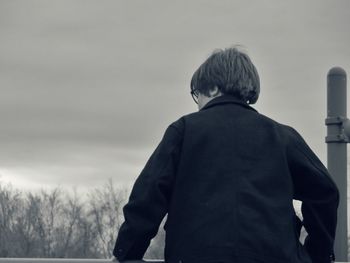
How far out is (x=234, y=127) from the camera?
316 centimetres

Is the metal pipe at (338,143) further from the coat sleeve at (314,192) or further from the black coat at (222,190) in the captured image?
the black coat at (222,190)

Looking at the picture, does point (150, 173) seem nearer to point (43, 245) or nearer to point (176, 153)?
point (176, 153)

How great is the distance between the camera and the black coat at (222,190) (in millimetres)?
2988

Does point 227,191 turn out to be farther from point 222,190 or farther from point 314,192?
point 314,192

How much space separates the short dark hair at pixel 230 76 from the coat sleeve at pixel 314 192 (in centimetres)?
25

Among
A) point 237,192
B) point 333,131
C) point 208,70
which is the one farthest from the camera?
point 333,131

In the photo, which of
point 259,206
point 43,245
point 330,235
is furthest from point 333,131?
point 43,245

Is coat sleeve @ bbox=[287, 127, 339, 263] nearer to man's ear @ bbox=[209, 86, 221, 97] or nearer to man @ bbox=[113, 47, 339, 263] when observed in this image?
man @ bbox=[113, 47, 339, 263]

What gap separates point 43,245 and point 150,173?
56.5 metres

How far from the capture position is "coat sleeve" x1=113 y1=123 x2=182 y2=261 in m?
3.07

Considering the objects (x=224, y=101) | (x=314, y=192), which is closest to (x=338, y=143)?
(x=314, y=192)

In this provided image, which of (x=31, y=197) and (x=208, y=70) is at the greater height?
(x=31, y=197)

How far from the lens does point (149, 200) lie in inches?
120

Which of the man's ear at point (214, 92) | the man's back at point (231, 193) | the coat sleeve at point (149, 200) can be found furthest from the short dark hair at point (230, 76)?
the coat sleeve at point (149, 200)
